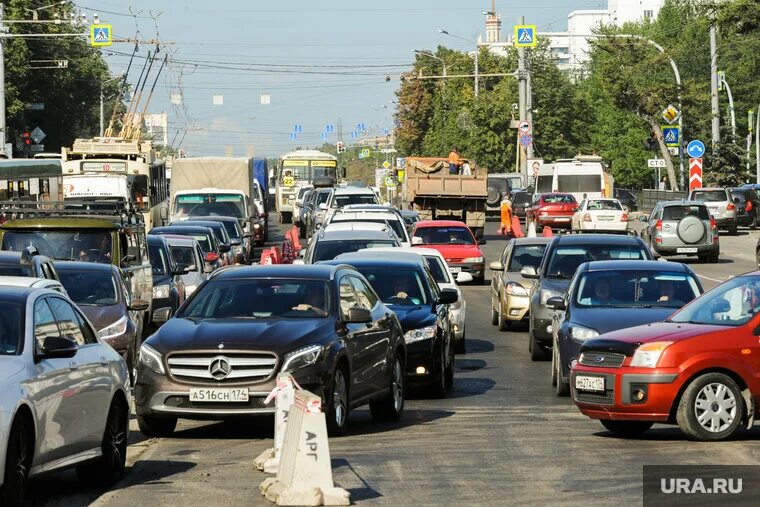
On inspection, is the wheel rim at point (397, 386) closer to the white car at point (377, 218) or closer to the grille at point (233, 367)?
the grille at point (233, 367)

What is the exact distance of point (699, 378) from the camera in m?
13.2

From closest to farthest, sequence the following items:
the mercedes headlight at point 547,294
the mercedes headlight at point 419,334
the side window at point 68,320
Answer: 1. the side window at point 68,320
2. the mercedes headlight at point 419,334
3. the mercedes headlight at point 547,294

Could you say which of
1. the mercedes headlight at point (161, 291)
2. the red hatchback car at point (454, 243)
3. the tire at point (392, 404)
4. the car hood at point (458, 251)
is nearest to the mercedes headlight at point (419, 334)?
the tire at point (392, 404)

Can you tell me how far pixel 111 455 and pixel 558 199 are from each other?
52.1 meters

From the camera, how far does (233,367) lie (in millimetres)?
13258

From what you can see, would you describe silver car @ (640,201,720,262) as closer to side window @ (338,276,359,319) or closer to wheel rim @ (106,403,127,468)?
side window @ (338,276,359,319)

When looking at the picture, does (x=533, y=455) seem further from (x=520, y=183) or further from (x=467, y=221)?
(x=520, y=183)

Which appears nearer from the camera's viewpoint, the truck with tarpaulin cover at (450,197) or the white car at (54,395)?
the white car at (54,395)

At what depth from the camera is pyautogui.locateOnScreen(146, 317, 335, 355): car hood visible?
13.3m

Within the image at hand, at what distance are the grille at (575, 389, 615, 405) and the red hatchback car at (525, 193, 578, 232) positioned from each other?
4702 cm

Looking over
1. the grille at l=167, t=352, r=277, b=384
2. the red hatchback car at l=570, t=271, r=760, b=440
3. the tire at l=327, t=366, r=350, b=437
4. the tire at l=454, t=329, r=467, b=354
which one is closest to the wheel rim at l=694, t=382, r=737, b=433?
the red hatchback car at l=570, t=271, r=760, b=440

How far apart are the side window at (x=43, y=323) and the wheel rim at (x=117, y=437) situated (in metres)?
0.92

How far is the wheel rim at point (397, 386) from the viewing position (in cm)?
1502

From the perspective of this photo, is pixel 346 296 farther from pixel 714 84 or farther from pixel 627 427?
pixel 714 84
